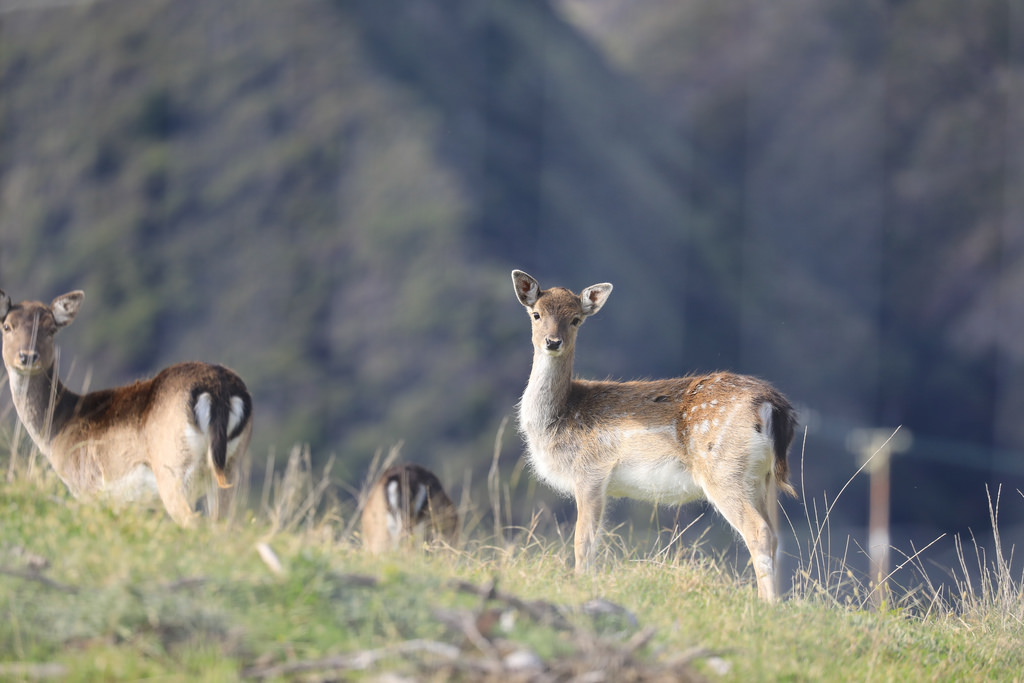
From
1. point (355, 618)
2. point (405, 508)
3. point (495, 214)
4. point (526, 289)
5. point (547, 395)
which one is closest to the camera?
point (355, 618)

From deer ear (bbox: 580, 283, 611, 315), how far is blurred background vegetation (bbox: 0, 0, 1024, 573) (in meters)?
34.3

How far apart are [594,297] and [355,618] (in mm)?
3685

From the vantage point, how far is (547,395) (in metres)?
7.63

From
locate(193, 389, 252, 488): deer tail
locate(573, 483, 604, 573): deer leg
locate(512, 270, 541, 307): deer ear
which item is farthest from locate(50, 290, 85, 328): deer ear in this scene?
locate(573, 483, 604, 573): deer leg

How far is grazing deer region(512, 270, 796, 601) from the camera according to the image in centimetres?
686

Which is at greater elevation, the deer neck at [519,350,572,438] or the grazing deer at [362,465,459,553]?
the deer neck at [519,350,572,438]

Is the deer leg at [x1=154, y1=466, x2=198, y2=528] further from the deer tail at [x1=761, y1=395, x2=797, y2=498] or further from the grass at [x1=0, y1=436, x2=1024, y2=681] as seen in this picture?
the deer tail at [x1=761, y1=395, x2=797, y2=498]

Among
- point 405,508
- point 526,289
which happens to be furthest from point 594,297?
point 405,508

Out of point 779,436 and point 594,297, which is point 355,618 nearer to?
point 779,436

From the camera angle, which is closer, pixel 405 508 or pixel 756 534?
pixel 756 534

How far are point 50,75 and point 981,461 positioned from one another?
1800 inches

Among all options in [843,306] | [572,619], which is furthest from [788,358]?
[572,619]

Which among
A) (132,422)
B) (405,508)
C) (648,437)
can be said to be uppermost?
(132,422)

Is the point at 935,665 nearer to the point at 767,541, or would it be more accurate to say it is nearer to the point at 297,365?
the point at 767,541
